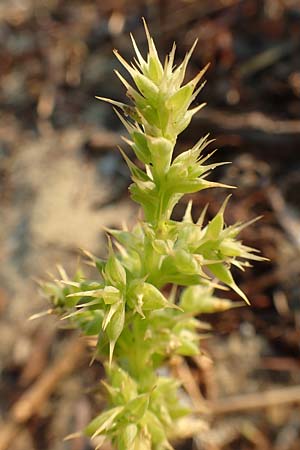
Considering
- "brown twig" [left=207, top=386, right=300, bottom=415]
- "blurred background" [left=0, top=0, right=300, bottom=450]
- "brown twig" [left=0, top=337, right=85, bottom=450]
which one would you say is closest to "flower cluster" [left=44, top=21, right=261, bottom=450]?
"blurred background" [left=0, top=0, right=300, bottom=450]

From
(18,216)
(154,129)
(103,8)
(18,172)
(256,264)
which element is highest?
(103,8)

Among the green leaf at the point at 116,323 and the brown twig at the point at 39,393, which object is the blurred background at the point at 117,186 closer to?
the brown twig at the point at 39,393

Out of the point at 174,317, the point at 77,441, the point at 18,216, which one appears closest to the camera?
the point at 174,317

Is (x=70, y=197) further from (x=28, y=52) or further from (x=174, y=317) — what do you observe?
(x=174, y=317)

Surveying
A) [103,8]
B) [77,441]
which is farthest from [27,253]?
[103,8]

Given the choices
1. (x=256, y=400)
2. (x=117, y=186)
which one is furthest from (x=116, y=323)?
(x=117, y=186)

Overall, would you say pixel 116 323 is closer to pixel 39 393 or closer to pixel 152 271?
pixel 152 271

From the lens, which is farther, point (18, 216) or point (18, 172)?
point (18, 172)

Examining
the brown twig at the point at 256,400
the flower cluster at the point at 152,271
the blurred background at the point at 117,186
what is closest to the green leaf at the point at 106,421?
the flower cluster at the point at 152,271
